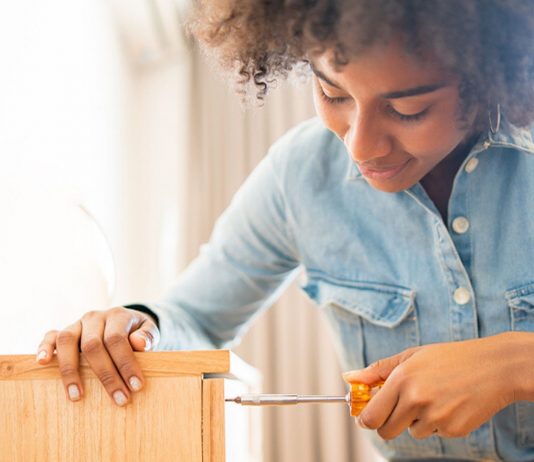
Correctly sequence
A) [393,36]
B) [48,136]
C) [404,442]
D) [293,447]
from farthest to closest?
[293,447] → [48,136] → [404,442] → [393,36]

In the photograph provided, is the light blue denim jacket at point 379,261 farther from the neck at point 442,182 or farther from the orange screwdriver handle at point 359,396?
the orange screwdriver handle at point 359,396

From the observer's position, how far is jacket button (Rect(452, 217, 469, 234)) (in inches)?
39.3

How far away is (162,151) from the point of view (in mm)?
2846

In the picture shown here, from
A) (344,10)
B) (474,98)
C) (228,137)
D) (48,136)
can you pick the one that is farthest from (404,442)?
(228,137)

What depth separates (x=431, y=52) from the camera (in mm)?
764

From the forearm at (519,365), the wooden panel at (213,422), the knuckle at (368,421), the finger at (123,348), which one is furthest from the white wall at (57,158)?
the forearm at (519,365)

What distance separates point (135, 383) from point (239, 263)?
0.42 meters

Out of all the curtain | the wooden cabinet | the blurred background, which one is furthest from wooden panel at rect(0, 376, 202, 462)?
the curtain

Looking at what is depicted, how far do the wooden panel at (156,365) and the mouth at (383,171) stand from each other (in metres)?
0.28

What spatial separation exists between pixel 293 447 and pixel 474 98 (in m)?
1.97

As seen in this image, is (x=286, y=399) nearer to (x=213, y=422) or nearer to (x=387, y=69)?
(x=213, y=422)

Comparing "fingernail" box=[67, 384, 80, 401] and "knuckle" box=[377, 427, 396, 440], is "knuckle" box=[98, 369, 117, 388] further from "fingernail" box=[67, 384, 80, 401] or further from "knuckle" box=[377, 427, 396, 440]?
"knuckle" box=[377, 427, 396, 440]

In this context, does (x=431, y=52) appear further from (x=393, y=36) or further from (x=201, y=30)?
(x=201, y=30)

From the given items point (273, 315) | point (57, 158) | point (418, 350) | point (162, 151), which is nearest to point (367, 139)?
point (418, 350)
